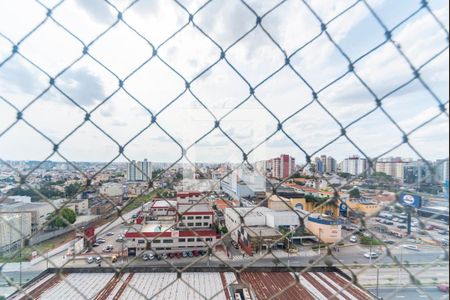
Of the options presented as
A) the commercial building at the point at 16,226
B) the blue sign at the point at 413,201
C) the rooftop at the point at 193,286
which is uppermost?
the blue sign at the point at 413,201

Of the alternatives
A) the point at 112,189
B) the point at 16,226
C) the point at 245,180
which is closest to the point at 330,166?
the point at 245,180

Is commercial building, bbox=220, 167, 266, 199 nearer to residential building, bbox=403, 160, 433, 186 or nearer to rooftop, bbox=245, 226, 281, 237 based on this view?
rooftop, bbox=245, 226, 281, 237

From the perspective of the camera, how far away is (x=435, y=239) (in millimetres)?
611

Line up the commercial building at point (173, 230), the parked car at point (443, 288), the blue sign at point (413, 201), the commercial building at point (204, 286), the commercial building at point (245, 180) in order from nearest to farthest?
the parked car at point (443, 288) < the blue sign at point (413, 201) < the commercial building at point (245, 180) < the commercial building at point (173, 230) < the commercial building at point (204, 286)

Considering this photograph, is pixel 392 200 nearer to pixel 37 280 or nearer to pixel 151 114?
pixel 151 114

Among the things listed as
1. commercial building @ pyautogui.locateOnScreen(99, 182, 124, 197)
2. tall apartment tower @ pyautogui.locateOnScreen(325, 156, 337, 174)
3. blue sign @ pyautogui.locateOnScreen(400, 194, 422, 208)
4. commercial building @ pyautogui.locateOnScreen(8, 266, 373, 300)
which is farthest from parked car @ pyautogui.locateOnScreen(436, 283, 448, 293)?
commercial building @ pyautogui.locateOnScreen(8, 266, 373, 300)

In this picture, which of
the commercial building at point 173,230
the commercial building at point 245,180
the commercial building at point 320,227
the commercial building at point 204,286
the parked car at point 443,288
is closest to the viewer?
the parked car at point 443,288

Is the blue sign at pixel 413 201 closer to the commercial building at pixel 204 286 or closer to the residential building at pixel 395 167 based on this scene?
the residential building at pixel 395 167

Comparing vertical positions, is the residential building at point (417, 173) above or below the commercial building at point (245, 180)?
above

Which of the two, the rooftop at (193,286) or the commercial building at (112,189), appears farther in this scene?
the rooftop at (193,286)

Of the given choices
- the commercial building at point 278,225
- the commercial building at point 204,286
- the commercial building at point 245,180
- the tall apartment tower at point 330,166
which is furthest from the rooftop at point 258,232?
the commercial building at point 204,286

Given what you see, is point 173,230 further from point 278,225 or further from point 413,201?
point 278,225

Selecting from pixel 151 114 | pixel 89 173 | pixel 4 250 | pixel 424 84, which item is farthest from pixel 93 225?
pixel 4 250

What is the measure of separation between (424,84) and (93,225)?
1077mm
